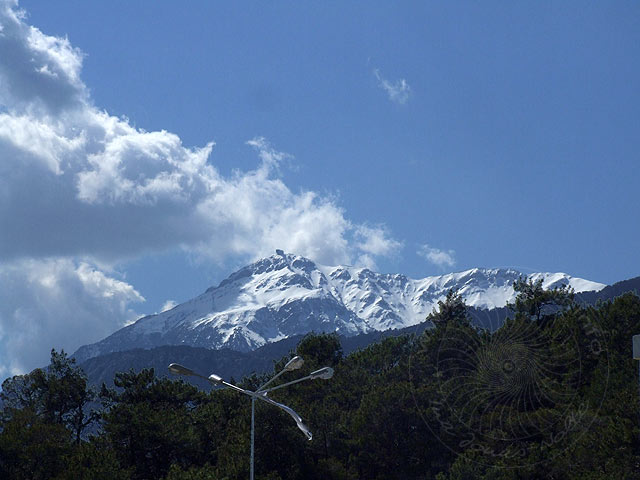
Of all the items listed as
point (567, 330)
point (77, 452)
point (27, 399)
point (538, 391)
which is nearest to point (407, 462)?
point (538, 391)

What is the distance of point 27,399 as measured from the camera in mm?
83375

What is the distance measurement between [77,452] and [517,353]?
118ft

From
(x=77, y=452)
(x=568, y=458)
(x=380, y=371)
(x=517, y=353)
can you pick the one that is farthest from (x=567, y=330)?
(x=77, y=452)

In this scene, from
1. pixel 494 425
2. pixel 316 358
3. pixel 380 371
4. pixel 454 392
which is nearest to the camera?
pixel 494 425

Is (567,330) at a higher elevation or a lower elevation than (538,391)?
higher

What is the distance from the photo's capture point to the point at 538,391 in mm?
59219

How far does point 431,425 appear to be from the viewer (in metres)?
60.4

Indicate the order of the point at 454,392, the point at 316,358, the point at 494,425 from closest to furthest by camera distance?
the point at 494,425 → the point at 454,392 → the point at 316,358

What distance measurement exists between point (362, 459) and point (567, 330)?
65.9 ft

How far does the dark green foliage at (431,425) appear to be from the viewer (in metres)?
50.3

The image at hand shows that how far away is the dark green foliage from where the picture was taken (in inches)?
1982

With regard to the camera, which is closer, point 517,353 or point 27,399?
point 517,353

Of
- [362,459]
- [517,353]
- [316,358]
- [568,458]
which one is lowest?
[568,458]

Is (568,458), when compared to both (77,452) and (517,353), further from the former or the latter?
(77,452)
